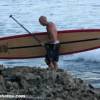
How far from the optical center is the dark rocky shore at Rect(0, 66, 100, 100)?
447 inches

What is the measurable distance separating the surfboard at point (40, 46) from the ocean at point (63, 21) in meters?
0.67

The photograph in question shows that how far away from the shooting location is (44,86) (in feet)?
38.5

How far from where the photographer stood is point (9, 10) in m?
45.8

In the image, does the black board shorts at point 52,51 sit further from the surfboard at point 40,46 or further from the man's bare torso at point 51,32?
the surfboard at point 40,46

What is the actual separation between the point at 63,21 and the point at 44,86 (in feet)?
80.7

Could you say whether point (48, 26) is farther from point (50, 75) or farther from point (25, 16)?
point (25, 16)

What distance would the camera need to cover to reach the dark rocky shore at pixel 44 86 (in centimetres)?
1135

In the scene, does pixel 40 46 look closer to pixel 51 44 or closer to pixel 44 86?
pixel 51 44

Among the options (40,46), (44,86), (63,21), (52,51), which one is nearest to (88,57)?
(40,46)

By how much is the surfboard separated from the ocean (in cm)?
67

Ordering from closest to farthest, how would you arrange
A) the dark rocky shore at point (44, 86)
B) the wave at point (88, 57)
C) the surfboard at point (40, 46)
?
the dark rocky shore at point (44, 86), the surfboard at point (40, 46), the wave at point (88, 57)

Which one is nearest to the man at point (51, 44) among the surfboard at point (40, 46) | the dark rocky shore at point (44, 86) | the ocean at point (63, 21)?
the surfboard at point (40, 46)

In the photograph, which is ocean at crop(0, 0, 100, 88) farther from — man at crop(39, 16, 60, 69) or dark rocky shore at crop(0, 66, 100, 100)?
dark rocky shore at crop(0, 66, 100, 100)

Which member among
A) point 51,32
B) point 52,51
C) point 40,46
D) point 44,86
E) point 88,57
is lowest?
point 88,57
